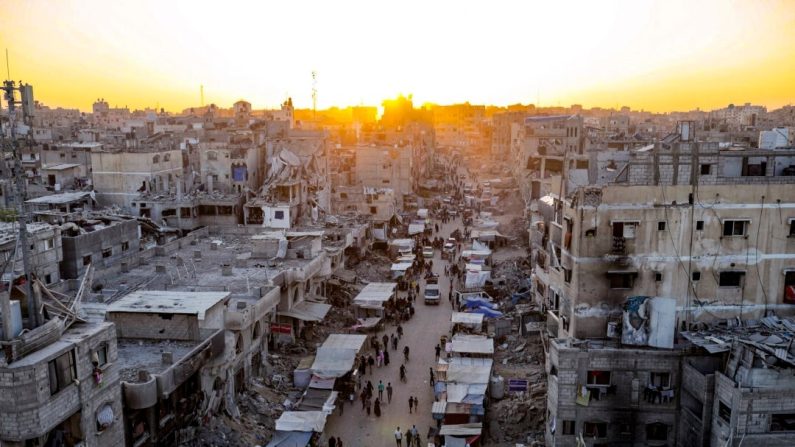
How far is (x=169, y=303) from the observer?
20438 mm

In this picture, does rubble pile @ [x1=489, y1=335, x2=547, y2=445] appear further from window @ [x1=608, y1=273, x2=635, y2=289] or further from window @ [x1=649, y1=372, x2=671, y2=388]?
window @ [x1=608, y1=273, x2=635, y2=289]

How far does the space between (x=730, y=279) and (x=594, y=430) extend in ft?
20.6

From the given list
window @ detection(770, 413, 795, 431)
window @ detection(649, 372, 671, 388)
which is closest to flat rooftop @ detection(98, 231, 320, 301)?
window @ detection(649, 372, 671, 388)

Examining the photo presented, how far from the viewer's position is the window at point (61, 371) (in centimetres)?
1302

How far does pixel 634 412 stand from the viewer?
1881 cm

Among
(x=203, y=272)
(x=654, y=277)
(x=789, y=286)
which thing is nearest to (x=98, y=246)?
(x=203, y=272)

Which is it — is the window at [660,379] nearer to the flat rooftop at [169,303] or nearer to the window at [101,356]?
the flat rooftop at [169,303]

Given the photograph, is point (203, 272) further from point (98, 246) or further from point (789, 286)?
point (789, 286)

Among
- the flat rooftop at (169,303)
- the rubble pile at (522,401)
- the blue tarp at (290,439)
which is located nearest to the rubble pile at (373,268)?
the rubble pile at (522,401)

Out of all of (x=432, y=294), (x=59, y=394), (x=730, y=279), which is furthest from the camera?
(x=432, y=294)

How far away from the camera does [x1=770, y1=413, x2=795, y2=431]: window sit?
16141 millimetres

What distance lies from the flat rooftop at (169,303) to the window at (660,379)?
13.2 metres

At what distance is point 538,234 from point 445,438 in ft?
56.6

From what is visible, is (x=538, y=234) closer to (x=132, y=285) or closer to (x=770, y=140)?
(x=770, y=140)
